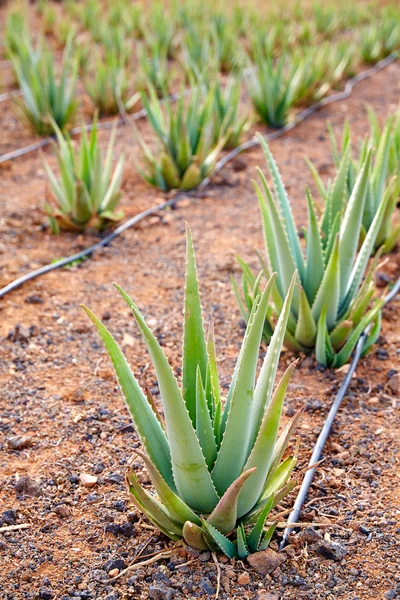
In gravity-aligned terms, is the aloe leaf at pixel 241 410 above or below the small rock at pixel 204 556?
above

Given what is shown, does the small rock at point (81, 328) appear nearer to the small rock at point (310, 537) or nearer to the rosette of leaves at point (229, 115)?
the small rock at point (310, 537)

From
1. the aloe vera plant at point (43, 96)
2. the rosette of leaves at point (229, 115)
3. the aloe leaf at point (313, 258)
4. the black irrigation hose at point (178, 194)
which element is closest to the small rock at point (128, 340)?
the black irrigation hose at point (178, 194)

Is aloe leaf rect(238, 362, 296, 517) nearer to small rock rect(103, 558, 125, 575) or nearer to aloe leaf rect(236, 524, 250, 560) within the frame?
aloe leaf rect(236, 524, 250, 560)

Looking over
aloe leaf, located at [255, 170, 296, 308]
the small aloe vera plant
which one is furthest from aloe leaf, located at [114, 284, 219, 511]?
aloe leaf, located at [255, 170, 296, 308]

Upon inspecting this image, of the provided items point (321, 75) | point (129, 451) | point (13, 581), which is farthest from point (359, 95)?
point (13, 581)

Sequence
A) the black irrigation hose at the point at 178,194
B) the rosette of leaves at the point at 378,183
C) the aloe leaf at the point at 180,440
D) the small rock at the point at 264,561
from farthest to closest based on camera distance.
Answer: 1. the black irrigation hose at the point at 178,194
2. the rosette of leaves at the point at 378,183
3. the small rock at the point at 264,561
4. the aloe leaf at the point at 180,440

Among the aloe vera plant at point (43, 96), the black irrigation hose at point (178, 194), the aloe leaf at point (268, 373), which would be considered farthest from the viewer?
the aloe vera plant at point (43, 96)
